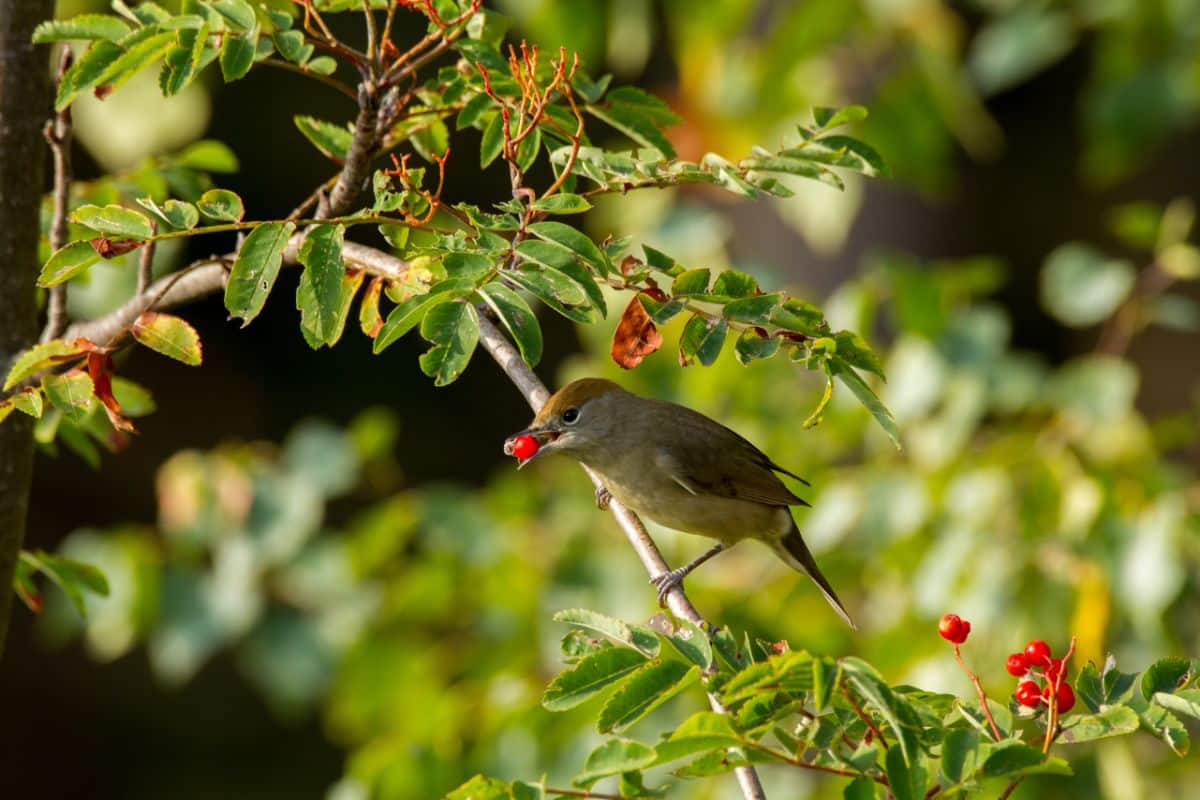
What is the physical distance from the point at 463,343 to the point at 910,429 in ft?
8.73

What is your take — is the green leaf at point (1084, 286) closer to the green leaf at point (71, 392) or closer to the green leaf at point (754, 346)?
the green leaf at point (754, 346)

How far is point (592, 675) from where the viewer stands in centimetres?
182

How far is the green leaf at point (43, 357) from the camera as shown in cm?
197

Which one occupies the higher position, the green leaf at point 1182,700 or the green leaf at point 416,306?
the green leaf at point 416,306

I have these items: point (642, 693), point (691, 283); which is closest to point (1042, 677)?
point (642, 693)

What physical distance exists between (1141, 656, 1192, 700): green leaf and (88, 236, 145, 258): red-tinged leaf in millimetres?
1333

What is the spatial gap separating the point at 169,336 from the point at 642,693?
0.80 metres

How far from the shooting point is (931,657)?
13.0 ft

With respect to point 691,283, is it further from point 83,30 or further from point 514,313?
point 83,30

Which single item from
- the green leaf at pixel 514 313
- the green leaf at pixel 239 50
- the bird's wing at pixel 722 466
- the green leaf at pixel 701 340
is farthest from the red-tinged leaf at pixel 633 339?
the bird's wing at pixel 722 466

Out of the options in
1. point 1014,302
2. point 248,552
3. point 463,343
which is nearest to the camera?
point 463,343

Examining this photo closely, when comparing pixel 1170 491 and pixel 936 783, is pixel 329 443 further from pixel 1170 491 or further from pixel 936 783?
pixel 936 783

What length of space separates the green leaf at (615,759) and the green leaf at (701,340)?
23.0 inches

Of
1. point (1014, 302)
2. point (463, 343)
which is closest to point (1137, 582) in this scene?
point (463, 343)
